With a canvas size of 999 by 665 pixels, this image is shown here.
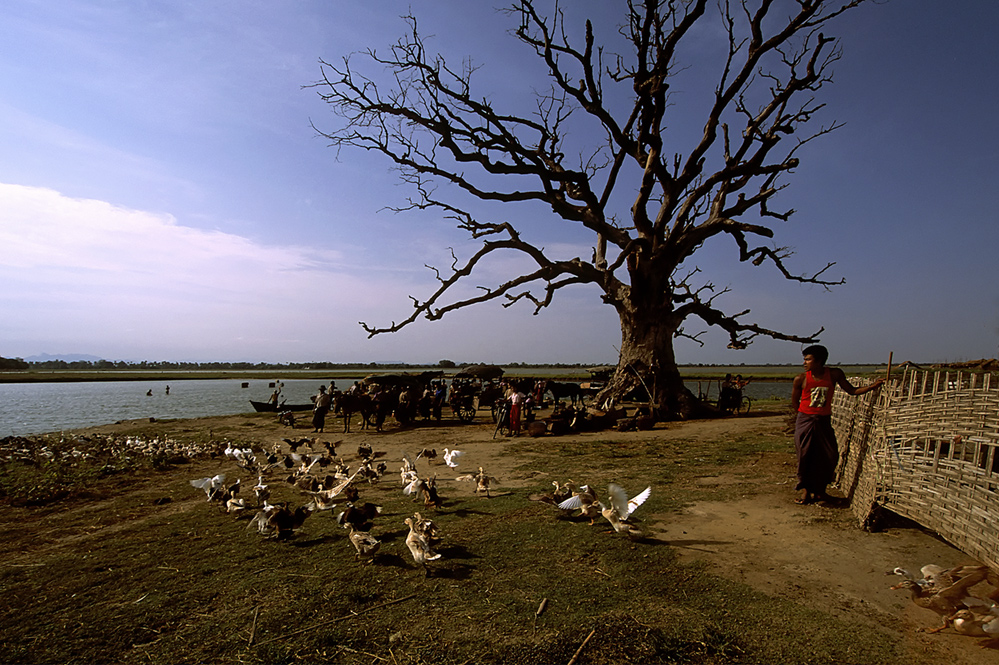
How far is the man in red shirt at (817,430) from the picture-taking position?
20.0 feet

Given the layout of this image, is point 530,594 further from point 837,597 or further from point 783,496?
point 783,496

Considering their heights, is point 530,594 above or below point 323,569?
above

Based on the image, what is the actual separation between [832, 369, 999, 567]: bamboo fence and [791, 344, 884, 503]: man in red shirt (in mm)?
309

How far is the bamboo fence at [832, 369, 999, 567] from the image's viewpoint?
3.86m

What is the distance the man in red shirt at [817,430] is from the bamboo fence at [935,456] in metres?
0.31

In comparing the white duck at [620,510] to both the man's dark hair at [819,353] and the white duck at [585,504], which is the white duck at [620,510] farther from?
the man's dark hair at [819,353]

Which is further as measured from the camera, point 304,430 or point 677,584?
point 304,430

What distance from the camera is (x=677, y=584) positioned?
4.03 meters

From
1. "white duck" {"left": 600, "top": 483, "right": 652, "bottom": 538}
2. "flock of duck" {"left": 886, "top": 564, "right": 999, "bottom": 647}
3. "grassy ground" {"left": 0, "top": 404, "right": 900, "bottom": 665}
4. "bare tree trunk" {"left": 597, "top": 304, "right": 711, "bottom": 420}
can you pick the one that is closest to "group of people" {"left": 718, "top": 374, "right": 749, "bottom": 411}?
"bare tree trunk" {"left": 597, "top": 304, "right": 711, "bottom": 420}

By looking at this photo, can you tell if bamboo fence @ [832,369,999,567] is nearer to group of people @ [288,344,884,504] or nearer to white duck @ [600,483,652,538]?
group of people @ [288,344,884,504]

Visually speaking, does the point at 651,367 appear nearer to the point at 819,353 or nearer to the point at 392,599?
the point at 819,353

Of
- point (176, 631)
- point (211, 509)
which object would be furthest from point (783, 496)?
point (211, 509)

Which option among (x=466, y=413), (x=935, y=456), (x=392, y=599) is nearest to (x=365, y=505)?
(x=392, y=599)

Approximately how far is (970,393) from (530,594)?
422cm
